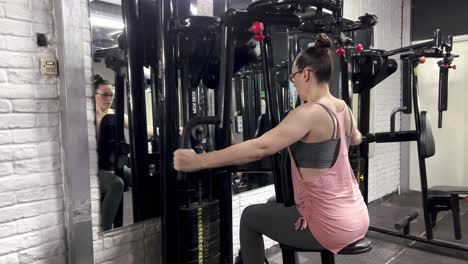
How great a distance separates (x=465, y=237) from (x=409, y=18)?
3214 mm

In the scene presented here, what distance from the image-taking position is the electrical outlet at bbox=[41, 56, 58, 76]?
5.59 feet

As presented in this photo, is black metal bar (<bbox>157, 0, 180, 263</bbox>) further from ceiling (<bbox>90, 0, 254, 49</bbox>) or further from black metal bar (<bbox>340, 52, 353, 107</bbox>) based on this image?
black metal bar (<bbox>340, 52, 353, 107</bbox>)

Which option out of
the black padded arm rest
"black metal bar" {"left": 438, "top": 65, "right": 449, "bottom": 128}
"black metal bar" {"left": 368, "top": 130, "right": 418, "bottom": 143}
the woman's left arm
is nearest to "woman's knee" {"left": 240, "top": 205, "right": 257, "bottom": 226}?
the woman's left arm

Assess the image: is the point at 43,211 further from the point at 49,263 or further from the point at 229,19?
the point at 229,19

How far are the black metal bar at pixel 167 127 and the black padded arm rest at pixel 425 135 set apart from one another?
7.71 ft

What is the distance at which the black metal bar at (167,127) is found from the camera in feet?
6.33

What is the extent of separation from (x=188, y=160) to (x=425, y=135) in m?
2.50

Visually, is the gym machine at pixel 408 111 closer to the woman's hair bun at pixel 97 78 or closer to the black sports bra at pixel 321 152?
the black sports bra at pixel 321 152

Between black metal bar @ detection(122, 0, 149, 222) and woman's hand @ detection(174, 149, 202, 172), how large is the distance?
1.70 feet

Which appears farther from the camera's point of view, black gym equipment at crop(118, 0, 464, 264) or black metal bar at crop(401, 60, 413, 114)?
black metal bar at crop(401, 60, 413, 114)

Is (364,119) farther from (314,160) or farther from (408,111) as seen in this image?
(314,160)

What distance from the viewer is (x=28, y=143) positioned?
1693 millimetres

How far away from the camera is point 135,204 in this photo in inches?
83.7

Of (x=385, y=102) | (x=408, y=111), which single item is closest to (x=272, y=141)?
(x=408, y=111)
